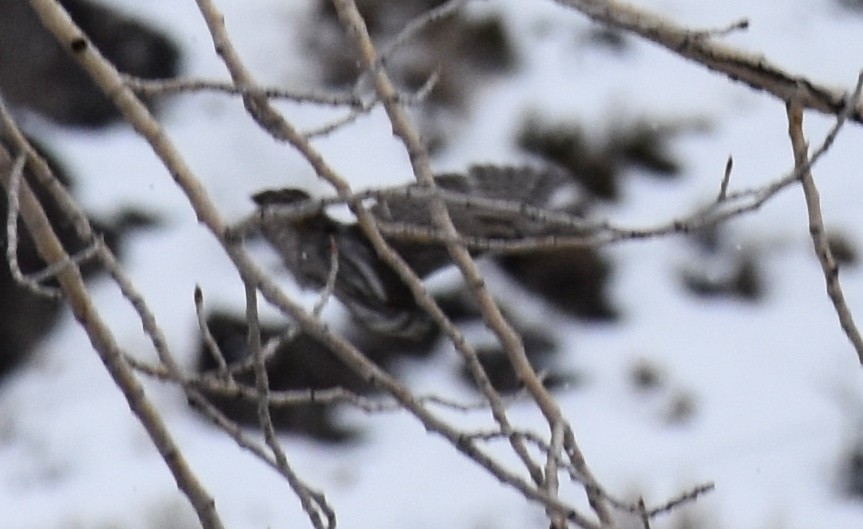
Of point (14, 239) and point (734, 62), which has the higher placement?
point (734, 62)

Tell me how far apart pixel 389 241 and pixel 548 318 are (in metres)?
0.56

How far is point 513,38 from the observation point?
120 inches

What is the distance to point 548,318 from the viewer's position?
271 centimetres

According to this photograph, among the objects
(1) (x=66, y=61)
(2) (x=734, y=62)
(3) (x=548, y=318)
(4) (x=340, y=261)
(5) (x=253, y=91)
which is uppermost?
(1) (x=66, y=61)

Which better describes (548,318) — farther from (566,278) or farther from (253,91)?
(253,91)

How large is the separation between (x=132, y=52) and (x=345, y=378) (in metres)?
0.85

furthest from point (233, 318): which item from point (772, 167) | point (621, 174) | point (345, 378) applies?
point (772, 167)

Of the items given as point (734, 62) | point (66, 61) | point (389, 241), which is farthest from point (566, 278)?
point (734, 62)

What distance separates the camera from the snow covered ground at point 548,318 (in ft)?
7.88

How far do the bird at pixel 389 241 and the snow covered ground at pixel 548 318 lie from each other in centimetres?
23

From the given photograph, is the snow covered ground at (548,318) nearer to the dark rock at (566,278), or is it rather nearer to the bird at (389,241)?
the dark rock at (566,278)

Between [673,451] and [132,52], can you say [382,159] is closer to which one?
[132,52]

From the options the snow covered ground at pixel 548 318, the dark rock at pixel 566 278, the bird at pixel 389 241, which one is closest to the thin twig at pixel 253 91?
the bird at pixel 389 241

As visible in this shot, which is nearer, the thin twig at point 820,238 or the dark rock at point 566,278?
the thin twig at point 820,238
